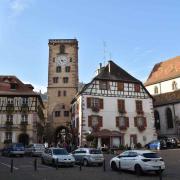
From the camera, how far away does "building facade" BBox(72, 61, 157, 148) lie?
46344mm

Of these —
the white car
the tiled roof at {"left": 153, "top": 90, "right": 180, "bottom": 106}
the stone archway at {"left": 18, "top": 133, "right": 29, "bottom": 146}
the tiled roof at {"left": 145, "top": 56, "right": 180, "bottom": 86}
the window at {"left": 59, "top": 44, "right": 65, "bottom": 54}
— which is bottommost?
the white car

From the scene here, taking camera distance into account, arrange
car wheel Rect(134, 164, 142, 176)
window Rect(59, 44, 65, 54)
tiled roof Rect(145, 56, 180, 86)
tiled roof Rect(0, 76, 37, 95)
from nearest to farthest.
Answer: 1. car wheel Rect(134, 164, 142, 176)
2. tiled roof Rect(0, 76, 37, 95)
3. tiled roof Rect(145, 56, 180, 86)
4. window Rect(59, 44, 65, 54)

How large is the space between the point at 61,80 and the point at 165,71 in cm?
2199

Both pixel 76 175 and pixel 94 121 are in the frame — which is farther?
pixel 94 121

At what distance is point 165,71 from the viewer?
65.3 meters

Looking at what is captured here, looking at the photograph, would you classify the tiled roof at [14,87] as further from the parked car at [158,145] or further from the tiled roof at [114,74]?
the parked car at [158,145]

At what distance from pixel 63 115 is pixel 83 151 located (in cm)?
3922

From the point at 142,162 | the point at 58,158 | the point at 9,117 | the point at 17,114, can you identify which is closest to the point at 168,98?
the point at 17,114

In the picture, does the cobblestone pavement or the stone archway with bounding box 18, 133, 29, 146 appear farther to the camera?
the stone archway with bounding box 18, 133, 29, 146

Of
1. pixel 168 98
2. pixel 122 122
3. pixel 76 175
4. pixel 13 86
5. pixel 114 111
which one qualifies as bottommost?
pixel 76 175

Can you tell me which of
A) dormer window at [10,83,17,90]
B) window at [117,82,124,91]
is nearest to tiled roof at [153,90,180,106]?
window at [117,82,124,91]

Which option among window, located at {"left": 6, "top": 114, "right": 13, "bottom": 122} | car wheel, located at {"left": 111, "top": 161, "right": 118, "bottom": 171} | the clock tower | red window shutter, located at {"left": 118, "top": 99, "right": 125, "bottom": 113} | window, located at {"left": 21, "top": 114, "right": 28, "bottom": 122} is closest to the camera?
car wheel, located at {"left": 111, "top": 161, "right": 118, "bottom": 171}

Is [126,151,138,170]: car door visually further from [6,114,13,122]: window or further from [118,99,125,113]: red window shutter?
[6,114,13,122]: window

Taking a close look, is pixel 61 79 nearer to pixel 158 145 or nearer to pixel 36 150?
pixel 158 145
